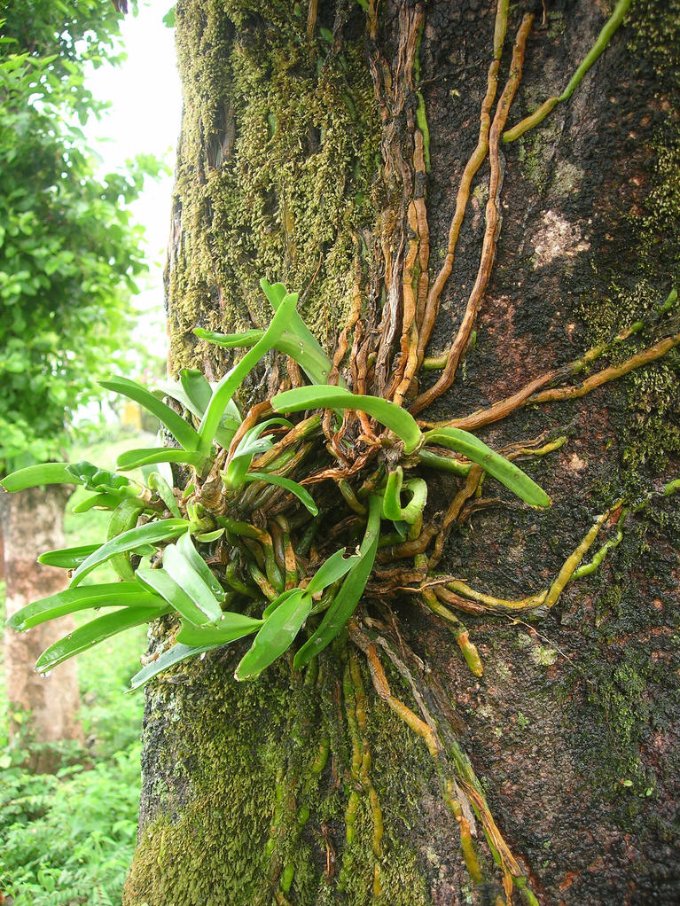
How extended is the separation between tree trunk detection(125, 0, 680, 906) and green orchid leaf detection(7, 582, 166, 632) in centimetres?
22

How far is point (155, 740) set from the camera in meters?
0.96

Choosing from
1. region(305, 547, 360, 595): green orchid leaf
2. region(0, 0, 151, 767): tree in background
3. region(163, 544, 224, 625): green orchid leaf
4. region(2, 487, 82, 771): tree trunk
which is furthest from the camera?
region(2, 487, 82, 771): tree trunk

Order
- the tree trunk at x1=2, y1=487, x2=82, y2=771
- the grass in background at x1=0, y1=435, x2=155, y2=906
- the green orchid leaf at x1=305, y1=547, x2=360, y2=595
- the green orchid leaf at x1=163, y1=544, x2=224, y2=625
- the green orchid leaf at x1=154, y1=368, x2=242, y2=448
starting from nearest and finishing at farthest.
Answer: the green orchid leaf at x1=163, y1=544, x2=224, y2=625 → the green orchid leaf at x1=305, y1=547, x2=360, y2=595 → the green orchid leaf at x1=154, y1=368, x2=242, y2=448 → the grass in background at x1=0, y1=435, x2=155, y2=906 → the tree trunk at x1=2, y1=487, x2=82, y2=771

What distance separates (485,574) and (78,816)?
6.12 feet

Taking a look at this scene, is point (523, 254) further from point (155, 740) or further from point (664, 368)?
point (155, 740)

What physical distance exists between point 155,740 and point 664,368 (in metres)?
0.84

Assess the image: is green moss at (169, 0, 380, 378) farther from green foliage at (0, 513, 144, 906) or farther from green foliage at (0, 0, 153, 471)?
green foliage at (0, 0, 153, 471)

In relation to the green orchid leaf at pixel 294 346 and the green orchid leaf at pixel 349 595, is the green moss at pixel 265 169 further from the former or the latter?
the green orchid leaf at pixel 349 595

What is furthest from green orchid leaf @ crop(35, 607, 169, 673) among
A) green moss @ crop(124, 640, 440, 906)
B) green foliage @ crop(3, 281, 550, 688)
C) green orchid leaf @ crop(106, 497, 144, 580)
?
green moss @ crop(124, 640, 440, 906)

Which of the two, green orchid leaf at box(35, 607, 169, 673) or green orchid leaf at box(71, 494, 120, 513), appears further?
green orchid leaf at box(71, 494, 120, 513)

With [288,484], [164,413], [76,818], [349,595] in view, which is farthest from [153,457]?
[76,818]

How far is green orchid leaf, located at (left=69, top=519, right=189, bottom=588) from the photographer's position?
73 cm

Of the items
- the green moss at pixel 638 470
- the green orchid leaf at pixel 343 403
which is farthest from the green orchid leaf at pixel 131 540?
the green moss at pixel 638 470

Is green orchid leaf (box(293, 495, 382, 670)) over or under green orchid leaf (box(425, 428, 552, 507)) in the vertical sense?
under
